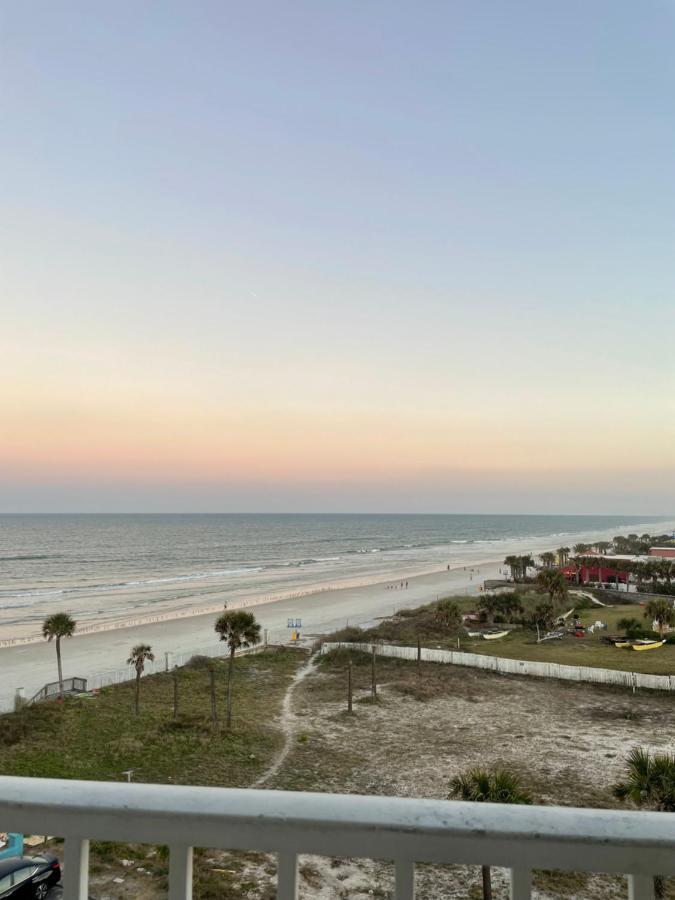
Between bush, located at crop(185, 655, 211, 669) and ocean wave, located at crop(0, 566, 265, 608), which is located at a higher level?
bush, located at crop(185, 655, 211, 669)

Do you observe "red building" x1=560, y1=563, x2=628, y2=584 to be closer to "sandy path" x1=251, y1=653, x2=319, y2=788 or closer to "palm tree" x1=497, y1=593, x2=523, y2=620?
"palm tree" x1=497, y1=593, x2=523, y2=620

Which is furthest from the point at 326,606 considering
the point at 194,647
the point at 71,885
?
the point at 71,885

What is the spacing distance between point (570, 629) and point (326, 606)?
26595 mm

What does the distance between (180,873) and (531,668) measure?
34.1 metres

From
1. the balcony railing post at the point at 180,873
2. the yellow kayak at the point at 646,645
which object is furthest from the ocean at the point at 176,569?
the balcony railing post at the point at 180,873

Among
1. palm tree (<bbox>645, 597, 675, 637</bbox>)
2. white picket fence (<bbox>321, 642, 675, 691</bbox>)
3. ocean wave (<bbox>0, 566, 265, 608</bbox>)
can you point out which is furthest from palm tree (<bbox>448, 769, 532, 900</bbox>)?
ocean wave (<bbox>0, 566, 265, 608</bbox>)

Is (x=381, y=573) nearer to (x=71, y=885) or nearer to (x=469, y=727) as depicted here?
(x=469, y=727)

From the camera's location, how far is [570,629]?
4516 centimetres

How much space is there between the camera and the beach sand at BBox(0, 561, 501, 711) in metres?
38.0

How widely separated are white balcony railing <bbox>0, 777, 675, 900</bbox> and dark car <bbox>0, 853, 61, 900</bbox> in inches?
382

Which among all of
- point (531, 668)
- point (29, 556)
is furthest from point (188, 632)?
point (29, 556)

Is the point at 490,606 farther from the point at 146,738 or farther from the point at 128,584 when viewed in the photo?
the point at 128,584

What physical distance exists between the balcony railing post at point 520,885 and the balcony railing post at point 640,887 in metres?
0.25

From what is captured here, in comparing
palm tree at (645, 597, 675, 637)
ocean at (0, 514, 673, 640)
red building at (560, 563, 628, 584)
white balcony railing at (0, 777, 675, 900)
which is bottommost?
ocean at (0, 514, 673, 640)
